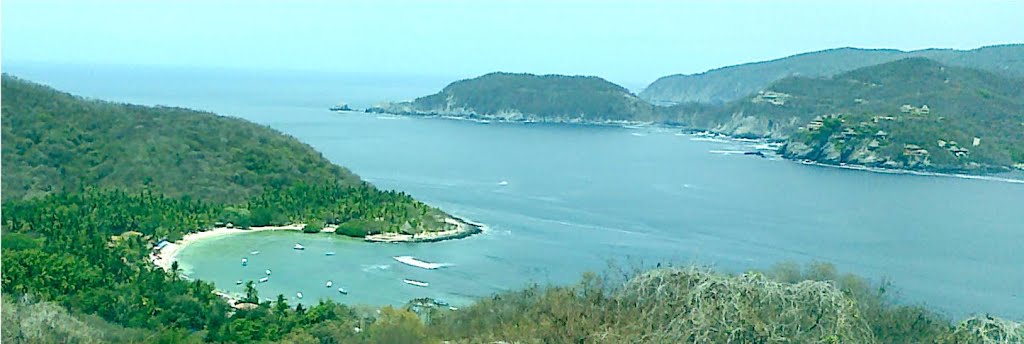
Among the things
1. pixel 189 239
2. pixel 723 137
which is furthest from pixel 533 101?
pixel 189 239

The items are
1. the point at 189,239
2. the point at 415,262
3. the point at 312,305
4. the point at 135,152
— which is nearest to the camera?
the point at 312,305

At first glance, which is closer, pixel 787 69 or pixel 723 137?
pixel 723 137

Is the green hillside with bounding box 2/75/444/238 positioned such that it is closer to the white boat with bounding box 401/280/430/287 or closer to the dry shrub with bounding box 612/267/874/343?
the white boat with bounding box 401/280/430/287

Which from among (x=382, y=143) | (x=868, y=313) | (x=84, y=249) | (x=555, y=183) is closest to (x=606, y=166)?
(x=555, y=183)

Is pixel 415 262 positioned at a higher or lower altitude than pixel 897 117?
lower

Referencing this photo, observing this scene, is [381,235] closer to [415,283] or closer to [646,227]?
[415,283]

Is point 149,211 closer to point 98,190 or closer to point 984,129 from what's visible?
point 98,190

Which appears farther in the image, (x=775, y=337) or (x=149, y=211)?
(x=149, y=211)
